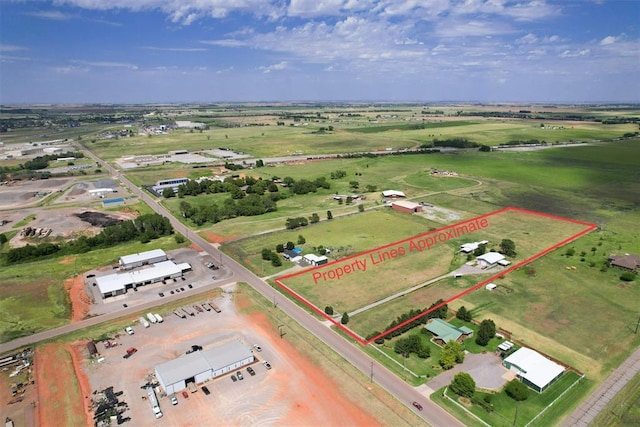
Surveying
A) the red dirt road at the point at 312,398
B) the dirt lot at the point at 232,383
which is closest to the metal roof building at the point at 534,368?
the red dirt road at the point at 312,398

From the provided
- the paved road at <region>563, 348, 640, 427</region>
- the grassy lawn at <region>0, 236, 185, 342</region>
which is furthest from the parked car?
the paved road at <region>563, 348, 640, 427</region>

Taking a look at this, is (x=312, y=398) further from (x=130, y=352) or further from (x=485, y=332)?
(x=130, y=352)

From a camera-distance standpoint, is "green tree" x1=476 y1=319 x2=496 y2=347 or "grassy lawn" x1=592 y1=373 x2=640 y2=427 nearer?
"grassy lawn" x1=592 y1=373 x2=640 y2=427

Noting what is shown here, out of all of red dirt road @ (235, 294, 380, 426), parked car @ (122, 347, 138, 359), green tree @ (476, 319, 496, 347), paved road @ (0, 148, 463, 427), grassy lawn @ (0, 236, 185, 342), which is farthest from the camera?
grassy lawn @ (0, 236, 185, 342)

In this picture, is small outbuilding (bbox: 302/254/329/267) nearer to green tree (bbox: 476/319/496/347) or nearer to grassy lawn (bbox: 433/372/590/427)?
green tree (bbox: 476/319/496/347)

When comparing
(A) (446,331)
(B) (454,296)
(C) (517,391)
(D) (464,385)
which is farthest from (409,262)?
(C) (517,391)

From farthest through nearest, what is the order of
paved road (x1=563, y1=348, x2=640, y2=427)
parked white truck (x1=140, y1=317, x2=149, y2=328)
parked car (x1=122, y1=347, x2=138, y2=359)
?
parked white truck (x1=140, y1=317, x2=149, y2=328)
parked car (x1=122, y1=347, x2=138, y2=359)
paved road (x1=563, y1=348, x2=640, y2=427)
